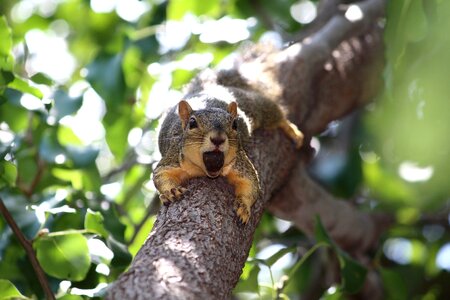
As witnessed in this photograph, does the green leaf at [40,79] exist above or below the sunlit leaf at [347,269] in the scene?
above

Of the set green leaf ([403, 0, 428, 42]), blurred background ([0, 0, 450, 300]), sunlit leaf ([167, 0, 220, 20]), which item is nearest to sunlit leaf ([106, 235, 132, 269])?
blurred background ([0, 0, 450, 300])

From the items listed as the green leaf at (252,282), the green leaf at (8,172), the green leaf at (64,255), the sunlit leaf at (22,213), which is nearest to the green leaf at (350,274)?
the green leaf at (252,282)

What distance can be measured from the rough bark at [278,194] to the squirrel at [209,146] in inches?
1.7

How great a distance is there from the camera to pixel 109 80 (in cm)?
285

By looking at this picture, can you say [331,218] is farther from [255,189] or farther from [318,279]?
[255,189]

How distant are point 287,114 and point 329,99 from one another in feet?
1.22

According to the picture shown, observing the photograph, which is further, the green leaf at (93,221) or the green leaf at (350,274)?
the green leaf at (350,274)

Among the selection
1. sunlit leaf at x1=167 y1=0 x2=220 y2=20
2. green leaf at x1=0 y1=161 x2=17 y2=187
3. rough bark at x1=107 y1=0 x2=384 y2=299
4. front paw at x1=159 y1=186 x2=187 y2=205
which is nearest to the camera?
rough bark at x1=107 y1=0 x2=384 y2=299

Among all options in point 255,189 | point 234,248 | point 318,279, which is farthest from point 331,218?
point 234,248

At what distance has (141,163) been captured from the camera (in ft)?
10.7

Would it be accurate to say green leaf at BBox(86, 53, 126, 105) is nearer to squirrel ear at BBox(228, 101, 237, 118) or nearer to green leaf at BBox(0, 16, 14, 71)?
green leaf at BBox(0, 16, 14, 71)

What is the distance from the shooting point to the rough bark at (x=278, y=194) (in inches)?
60.7

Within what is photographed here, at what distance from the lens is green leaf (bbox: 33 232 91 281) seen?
2.13m

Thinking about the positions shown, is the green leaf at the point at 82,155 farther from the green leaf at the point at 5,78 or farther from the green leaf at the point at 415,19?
the green leaf at the point at 415,19
